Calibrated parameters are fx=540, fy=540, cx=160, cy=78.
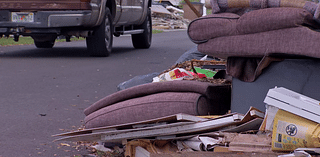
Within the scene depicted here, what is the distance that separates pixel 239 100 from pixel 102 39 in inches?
274

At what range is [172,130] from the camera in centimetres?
296

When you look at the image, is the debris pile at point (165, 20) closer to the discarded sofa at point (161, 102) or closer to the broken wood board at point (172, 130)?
the discarded sofa at point (161, 102)

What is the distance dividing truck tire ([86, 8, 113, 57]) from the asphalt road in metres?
0.19

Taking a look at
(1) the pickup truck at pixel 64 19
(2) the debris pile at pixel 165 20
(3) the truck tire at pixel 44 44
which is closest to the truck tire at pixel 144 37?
(3) the truck tire at pixel 44 44

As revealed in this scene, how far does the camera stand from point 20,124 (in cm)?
438

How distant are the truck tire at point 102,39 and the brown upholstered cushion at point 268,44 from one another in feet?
22.3

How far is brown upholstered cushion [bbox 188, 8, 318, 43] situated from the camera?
9.89ft

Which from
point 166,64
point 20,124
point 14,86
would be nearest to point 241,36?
point 20,124

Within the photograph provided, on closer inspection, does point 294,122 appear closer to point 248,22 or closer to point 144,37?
point 248,22

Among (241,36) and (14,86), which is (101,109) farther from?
(14,86)

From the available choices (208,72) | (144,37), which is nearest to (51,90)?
(208,72)

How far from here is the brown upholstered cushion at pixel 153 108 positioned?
10.5 ft

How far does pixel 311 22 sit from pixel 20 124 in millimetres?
2479

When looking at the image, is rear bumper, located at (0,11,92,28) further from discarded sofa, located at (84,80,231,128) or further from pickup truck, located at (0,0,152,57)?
discarded sofa, located at (84,80,231,128)
